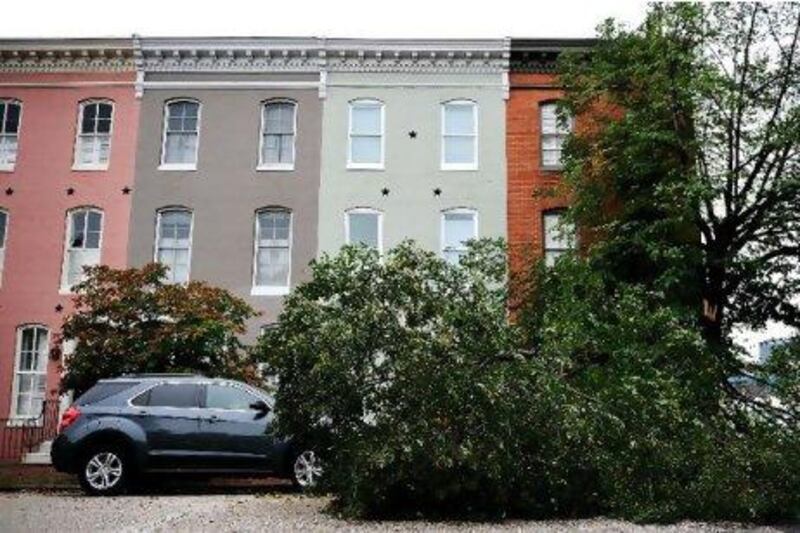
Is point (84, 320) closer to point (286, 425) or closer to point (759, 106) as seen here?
point (286, 425)

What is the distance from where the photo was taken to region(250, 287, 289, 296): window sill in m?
21.3

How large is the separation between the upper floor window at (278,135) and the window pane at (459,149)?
171 inches

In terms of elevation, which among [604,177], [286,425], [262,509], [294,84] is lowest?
[262,509]

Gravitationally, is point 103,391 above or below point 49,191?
below

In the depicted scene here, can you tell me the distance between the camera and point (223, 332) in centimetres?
1606

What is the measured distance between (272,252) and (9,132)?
844cm

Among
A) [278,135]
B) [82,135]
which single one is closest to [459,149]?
[278,135]

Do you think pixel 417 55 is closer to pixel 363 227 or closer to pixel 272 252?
pixel 363 227

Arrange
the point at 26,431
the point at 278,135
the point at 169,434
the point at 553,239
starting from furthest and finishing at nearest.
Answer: the point at 278,135 → the point at 553,239 → the point at 26,431 → the point at 169,434

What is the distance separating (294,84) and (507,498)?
15955 millimetres

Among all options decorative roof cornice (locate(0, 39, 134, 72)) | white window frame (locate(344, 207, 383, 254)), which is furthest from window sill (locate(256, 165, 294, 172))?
decorative roof cornice (locate(0, 39, 134, 72))

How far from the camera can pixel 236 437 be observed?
12.5 metres

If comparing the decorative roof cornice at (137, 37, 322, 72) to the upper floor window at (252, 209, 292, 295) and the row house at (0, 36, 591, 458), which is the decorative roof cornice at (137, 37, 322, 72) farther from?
the upper floor window at (252, 209, 292, 295)

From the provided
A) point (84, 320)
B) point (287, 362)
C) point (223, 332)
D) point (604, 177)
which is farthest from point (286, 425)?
point (604, 177)
